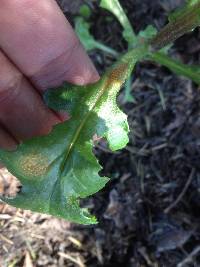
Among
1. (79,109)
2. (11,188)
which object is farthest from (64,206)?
(11,188)

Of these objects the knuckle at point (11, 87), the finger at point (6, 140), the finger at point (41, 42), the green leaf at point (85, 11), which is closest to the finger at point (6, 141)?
the finger at point (6, 140)

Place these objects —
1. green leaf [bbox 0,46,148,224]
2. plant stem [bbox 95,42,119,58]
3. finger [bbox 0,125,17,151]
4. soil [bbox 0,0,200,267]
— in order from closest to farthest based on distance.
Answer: green leaf [bbox 0,46,148,224], finger [bbox 0,125,17,151], soil [bbox 0,0,200,267], plant stem [bbox 95,42,119,58]

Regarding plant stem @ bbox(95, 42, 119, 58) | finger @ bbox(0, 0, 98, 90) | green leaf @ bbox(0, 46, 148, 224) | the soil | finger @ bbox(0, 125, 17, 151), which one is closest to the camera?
green leaf @ bbox(0, 46, 148, 224)

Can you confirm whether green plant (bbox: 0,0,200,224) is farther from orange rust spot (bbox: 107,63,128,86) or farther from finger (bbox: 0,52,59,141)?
finger (bbox: 0,52,59,141)

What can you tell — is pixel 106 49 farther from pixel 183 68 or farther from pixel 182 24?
pixel 182 24

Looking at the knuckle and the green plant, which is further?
the knuckle

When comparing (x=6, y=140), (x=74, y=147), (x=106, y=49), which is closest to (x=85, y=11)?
(x=106, y=49)

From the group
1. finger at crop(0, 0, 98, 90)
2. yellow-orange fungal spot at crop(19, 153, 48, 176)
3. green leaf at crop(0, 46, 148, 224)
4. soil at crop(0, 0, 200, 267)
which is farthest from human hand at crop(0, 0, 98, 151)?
soil at crop(0, 0, 200, 267)
